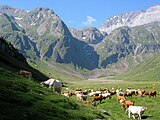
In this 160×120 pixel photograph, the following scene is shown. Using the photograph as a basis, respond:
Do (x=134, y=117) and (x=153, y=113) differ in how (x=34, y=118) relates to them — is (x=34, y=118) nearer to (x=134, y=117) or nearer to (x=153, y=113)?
(x=134, y=117)

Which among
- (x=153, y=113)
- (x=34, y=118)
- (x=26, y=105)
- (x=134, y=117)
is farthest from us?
(x=153, y=113)

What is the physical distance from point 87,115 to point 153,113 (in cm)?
1300

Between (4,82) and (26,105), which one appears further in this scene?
(4,82)

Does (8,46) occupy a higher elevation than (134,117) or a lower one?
higher

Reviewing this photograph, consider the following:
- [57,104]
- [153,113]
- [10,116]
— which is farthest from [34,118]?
[153,113]

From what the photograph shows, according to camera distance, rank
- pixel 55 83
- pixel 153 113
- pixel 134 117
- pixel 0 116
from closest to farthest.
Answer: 1. pixel 0 116
2. pixel 134 117
3. pixel 153 113
4. pixel 55 83

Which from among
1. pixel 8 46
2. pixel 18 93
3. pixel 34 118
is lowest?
pixel 34 118

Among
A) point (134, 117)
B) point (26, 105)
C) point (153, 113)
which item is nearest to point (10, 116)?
point (26, 105)

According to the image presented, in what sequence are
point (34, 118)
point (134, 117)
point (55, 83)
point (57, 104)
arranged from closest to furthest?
point (34, 118) < point (57, 104) < point (134, 117) < point (55, 83)

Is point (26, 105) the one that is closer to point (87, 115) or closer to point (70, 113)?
point (70, 113)

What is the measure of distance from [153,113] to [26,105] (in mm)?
19447

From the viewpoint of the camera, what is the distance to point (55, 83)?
169ft

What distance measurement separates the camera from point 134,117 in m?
39.2

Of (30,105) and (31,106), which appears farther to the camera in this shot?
(30,105)
